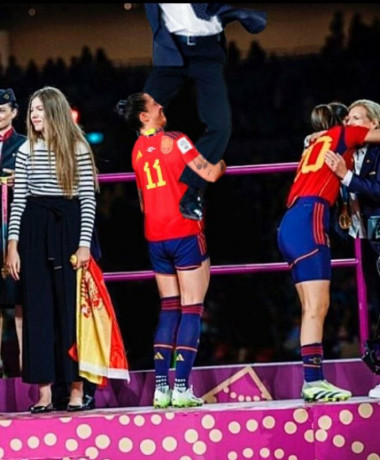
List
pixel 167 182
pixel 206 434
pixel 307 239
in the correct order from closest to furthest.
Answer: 1. pixel 206 434
2. pixel 307 239
3. pixel 167 182

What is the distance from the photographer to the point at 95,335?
14.8 feet

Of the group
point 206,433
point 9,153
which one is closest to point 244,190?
point 9,153

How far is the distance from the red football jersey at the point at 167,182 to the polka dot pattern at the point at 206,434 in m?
0.72

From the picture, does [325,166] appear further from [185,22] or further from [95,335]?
[95,335]

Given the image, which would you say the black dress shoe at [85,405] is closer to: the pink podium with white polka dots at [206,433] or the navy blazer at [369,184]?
the pink podium with white polka dots at [206,433]

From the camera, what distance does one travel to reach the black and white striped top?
456 centimetres

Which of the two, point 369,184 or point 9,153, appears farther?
point 9,153

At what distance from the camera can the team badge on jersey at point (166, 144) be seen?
14.8 feet

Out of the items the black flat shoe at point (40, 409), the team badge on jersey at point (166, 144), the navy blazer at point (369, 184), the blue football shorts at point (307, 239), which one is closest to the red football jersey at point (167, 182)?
the team badge on jersey at point (166, 144)

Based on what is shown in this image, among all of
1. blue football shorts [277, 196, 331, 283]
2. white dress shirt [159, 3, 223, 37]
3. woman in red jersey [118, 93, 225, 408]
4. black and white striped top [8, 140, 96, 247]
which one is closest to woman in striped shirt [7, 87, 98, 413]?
black and white striped top [8, 140, 96, 247]

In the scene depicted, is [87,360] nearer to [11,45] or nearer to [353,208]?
[353,208]

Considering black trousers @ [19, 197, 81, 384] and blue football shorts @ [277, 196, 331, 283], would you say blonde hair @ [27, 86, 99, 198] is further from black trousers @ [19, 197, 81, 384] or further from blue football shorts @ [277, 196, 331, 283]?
blue football shorts @ [277, 196, 331, 283]

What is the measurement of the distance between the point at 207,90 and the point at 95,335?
1024mm

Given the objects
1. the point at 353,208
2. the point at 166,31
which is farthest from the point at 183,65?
the point at 353,208
